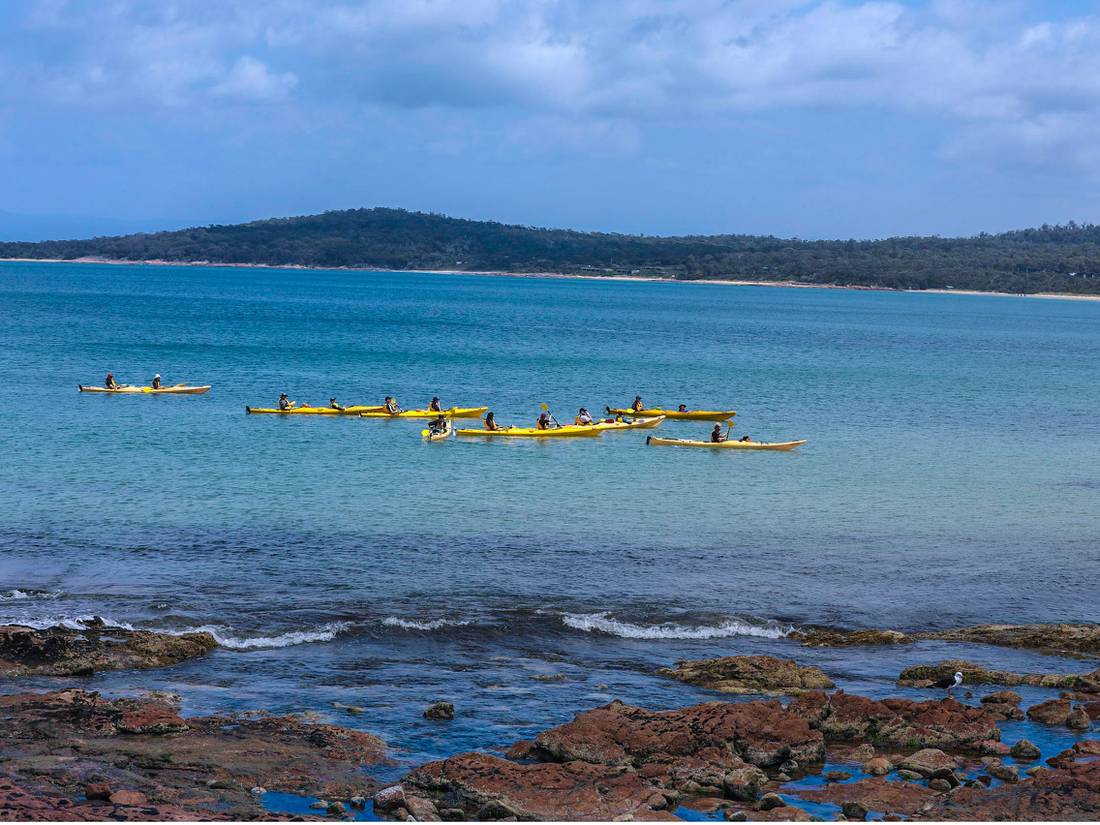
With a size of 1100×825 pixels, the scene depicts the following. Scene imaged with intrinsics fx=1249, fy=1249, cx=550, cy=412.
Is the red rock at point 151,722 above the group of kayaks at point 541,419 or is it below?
below

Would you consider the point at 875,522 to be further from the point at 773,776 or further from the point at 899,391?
the point at 899,391

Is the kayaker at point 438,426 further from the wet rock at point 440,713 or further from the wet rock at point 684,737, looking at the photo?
the wet rock at point 684,737

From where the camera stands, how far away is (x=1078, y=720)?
16312 millimetres

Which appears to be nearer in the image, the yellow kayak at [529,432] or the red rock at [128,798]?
the red rock at [128,798]

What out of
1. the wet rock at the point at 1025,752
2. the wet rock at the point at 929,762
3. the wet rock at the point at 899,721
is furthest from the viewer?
the wet rock at the point at 899,721

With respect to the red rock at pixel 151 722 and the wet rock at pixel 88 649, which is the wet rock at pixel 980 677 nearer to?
the red rock at pixel 151 722

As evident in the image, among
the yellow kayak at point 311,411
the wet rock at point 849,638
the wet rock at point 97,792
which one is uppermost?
the yellow kayak at point 311,411

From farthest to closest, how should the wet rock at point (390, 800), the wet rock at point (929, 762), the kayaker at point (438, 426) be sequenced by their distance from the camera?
the kayaker at point (438, 426) < the wet rock at point (929, 762) < the wet rock at point (390, 800)

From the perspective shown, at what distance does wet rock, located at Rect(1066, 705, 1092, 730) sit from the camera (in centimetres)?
1628

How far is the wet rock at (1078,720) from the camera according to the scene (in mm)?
16281

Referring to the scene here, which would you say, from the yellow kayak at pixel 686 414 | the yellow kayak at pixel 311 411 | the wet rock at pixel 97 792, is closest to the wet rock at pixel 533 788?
the wet rock at pixel 97 792

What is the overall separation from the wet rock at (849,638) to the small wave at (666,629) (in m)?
0.38

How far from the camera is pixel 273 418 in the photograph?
152ft

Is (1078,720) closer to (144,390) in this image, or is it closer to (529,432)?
(529,432)
